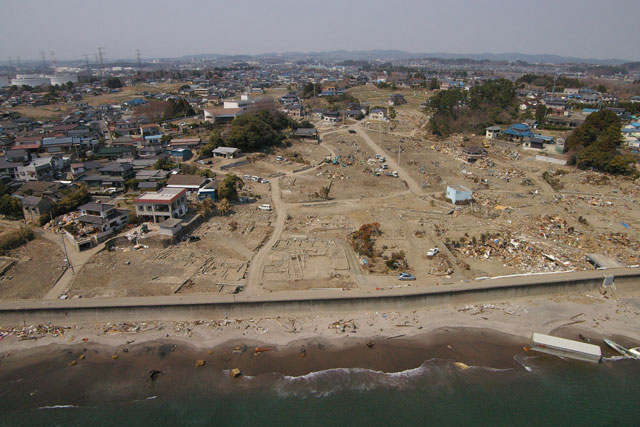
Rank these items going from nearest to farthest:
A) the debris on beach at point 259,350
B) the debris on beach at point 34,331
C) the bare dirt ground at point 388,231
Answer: the debris on beach at point 259,350 < the debris on beach at point 34,331 < the bare dirt ground at point 388,231

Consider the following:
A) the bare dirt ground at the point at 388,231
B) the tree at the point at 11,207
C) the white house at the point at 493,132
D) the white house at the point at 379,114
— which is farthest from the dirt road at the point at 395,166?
the tree at the point at 11,207

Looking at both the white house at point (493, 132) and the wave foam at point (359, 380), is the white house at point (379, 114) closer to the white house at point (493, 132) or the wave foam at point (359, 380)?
the white house at point (493, 132)

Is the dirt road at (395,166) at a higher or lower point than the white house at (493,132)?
lower

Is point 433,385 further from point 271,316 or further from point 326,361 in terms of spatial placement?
point 271,316

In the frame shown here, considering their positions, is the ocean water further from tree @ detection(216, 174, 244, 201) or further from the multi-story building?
tree @ detection(216, 174, 244, 201)

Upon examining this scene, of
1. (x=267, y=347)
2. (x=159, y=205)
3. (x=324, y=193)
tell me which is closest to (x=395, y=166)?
(x=324, y=193)

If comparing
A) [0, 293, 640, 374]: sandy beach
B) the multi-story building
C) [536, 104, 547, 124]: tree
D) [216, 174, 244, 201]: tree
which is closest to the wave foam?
[0, 293, 640, 374]: sandy beach
